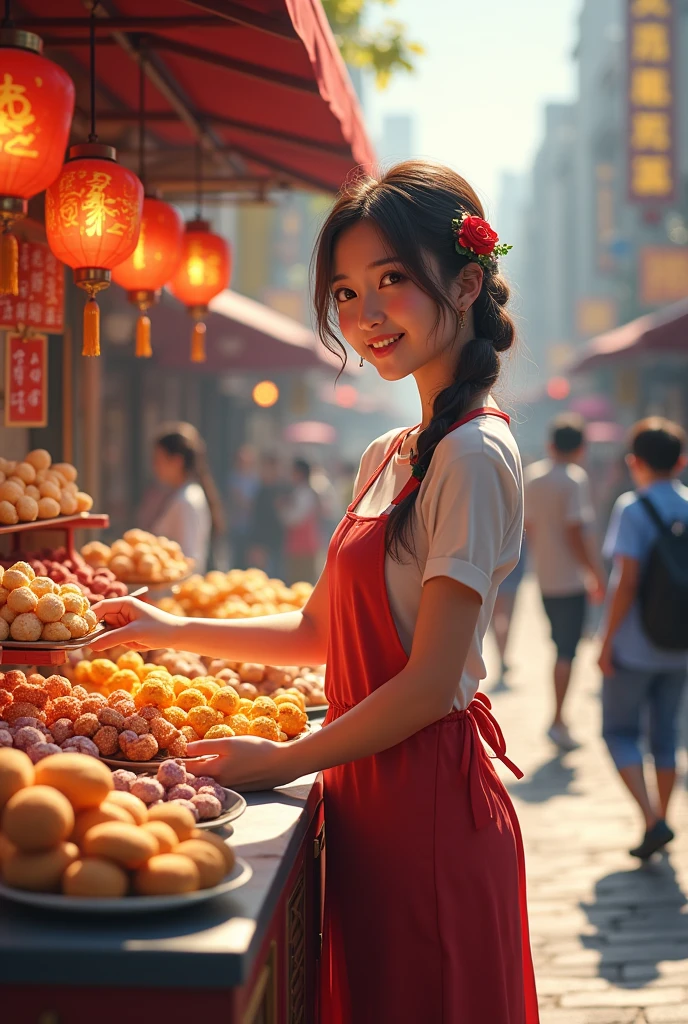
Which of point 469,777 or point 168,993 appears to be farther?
point 469,777

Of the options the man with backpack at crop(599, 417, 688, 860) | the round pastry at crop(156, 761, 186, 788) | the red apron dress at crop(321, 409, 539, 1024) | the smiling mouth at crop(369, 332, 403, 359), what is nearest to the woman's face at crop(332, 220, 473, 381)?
the smiling mouth at crop(369, 332, 403, 359)

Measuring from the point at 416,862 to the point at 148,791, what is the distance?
2.06ft

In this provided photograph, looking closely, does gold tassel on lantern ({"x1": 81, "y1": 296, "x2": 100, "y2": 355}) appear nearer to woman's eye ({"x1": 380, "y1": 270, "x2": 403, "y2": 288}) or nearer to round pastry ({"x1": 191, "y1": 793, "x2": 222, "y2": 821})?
woman's eye ({"x1": 380, "y1": 270, "x2": 403, "y2": 288})

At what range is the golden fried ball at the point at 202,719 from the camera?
2.89 meters

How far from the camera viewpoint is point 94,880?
1.83 meters

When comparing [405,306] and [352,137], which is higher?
[352,137]

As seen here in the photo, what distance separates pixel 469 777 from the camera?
250cm

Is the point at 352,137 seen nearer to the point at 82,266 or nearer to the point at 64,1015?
the point at 82,266

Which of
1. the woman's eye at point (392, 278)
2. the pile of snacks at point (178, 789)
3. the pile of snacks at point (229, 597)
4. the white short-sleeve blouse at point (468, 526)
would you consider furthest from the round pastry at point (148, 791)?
the pile of snacks at point (229, 597)

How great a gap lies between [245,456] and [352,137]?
1175 cm

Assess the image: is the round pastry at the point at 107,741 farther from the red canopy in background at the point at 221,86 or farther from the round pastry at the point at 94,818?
the red canopy in background at the point at 221,86

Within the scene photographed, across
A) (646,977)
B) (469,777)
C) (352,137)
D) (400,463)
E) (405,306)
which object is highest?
(352,137)

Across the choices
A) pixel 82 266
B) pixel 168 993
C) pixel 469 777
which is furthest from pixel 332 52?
pixel 168 993

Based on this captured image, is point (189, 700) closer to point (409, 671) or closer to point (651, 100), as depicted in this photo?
point (409, 671)
